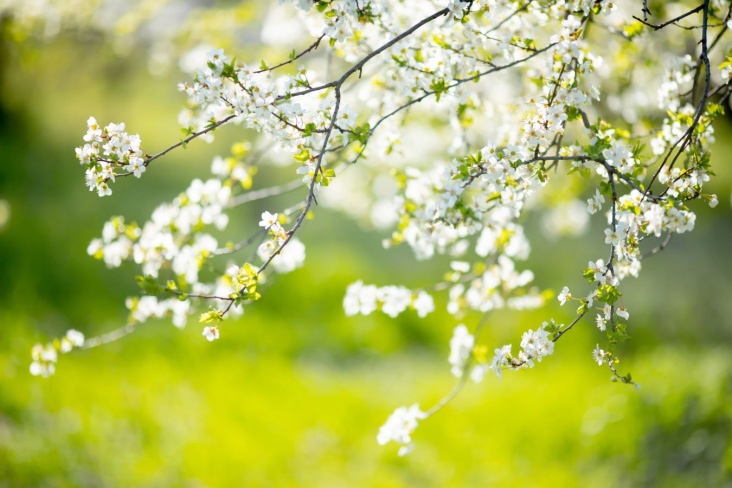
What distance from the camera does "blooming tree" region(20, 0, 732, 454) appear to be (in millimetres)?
1926

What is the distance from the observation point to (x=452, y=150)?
3141mm

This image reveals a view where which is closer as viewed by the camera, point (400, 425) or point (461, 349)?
point (400, 425)

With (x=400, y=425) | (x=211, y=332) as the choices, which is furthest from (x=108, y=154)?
(x=400, y=425)

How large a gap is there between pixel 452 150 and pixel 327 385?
340cm

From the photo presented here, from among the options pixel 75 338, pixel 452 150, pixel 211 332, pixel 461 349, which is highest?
pixel 452 150

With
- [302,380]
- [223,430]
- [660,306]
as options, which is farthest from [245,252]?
[660,306]

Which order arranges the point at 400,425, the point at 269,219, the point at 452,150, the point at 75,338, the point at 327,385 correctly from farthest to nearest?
the point at 327,385
the point at 452,150
the point at 75,338
the point at 400,425
the point at 269,219

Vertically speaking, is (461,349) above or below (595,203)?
above

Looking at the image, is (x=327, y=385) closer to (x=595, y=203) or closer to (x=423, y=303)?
(x=423, y=303)

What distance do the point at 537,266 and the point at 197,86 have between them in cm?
746

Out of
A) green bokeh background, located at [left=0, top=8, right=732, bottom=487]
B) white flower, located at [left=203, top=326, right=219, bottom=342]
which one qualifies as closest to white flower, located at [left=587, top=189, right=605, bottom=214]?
white flower, located at [left=203, top=326, right=219, bottom=342]

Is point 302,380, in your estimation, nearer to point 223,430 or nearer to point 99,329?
point 223,430

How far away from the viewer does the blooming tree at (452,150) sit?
1926 mm

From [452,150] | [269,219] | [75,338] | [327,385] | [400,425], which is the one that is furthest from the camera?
[327,385]
